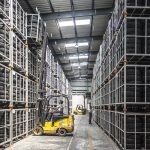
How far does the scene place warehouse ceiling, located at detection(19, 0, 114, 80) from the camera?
63.2 ft

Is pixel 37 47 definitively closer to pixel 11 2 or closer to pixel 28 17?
pixel 28 17

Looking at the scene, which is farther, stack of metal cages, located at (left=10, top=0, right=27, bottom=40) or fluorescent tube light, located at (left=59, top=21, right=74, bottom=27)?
fluorescent tube light, located at (left=59, top=21, right=74, bottom=27)

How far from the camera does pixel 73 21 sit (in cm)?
2217

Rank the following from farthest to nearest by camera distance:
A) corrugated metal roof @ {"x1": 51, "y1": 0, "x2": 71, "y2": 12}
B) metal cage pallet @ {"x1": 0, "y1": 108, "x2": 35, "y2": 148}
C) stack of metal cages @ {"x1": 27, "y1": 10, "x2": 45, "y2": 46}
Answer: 1. corrugated metal roof @ {"x1": 51, "y1": 0, "x2": 71, "y2": 12}
2. stack of metal cages @ {"x1": 27, "y1": 10, "x2": 45, "y2": 46}
3. metal cage pallet @ {"x1": 0, "y1": 108, "x2": 35, "y2": 148}

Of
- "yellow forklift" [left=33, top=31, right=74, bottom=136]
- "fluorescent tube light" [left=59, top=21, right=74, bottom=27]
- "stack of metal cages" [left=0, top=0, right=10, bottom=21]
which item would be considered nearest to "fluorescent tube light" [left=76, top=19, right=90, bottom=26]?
"fluorescent tube light" [left=59, top=21, right=74, bottom=27]

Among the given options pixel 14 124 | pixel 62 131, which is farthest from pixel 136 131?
pixel 62 131

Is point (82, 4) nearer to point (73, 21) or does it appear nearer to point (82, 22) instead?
point (73, 21)

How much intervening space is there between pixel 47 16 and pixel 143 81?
11752 mm

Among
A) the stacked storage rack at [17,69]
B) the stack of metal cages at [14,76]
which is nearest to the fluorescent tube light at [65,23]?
the stacked storage rack at [17,69]

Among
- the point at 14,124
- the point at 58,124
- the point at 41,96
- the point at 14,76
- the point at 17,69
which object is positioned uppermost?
the point at 17,69

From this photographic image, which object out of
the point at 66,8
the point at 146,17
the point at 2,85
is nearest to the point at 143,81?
the point at 146,17

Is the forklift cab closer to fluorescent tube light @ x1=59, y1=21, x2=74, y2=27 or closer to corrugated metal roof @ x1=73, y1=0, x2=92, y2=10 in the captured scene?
corrugated metal roof @ x1=73, y1=0, x2=92, y2=10

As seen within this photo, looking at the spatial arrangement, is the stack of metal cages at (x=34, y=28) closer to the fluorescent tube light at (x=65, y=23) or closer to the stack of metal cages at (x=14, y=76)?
the stack of metal cages at (x=14, y=76)

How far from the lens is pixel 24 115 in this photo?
15.8m
